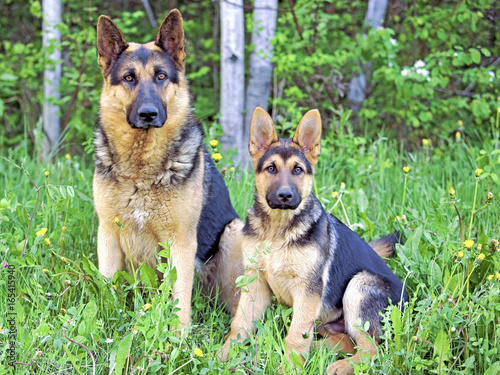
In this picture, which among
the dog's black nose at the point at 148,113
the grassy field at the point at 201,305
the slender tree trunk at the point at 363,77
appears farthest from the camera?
the slender tree trunk at the point at 363,77

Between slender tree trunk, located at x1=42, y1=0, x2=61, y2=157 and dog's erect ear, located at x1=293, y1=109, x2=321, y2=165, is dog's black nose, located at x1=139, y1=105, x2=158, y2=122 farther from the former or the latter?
slender tree trunk, located at x1=42, y1=0, x2=61, y2=157

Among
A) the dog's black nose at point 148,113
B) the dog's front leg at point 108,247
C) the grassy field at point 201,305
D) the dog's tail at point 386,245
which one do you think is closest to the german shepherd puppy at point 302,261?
the grassy field at point 201,305

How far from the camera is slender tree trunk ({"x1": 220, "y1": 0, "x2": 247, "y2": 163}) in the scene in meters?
6.20

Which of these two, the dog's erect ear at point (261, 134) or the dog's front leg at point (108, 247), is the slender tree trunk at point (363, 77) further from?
the dog's front leg at point (108, 247)

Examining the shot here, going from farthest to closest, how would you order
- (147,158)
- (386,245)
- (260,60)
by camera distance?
1. (260,60)
2. (386,245)
3. (147,158)

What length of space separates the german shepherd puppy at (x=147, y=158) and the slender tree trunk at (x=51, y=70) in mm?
3038

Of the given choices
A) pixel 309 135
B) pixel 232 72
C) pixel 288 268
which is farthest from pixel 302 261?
pixel 232 72

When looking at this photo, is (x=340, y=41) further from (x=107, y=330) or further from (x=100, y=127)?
(x=107, y=330)

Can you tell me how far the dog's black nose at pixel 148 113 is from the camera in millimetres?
3441

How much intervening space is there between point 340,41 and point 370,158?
9.69ft

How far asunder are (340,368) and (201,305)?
114 cm

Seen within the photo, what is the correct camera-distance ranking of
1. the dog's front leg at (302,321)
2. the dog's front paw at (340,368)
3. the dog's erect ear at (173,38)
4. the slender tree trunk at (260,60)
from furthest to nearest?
the slender tree trunk at (260,60)
the dog's erect ear at (173,38)
the dog's front leg at (302,321)
the dog's front paw at (340,368)

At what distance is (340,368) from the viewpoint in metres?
3.18

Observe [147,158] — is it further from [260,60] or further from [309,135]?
[260,60]
